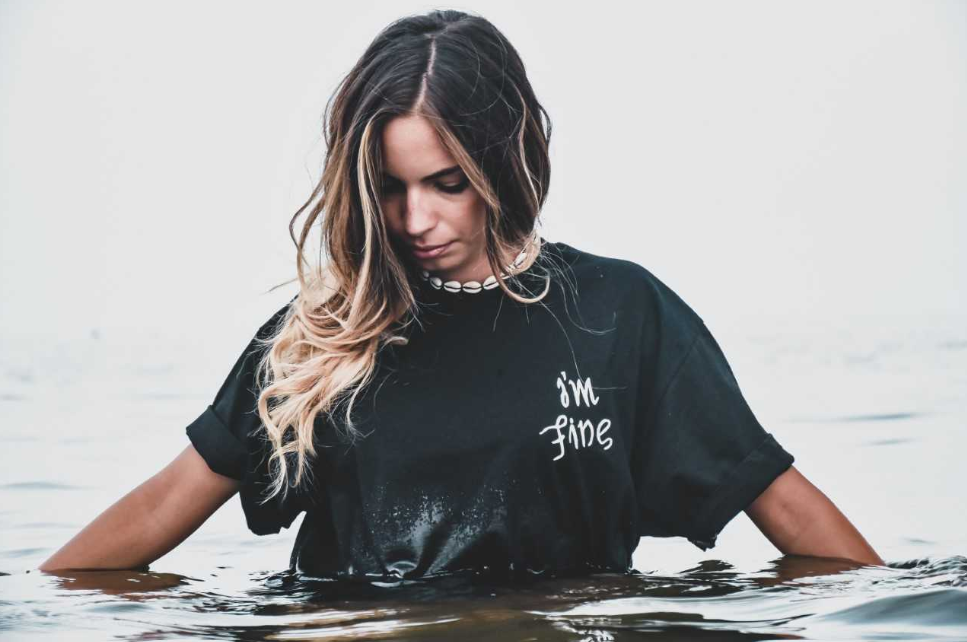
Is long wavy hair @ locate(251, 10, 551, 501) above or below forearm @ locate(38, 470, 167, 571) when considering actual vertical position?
above

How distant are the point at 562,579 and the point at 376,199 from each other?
1.01 metres

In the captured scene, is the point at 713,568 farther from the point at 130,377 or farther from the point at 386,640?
the point at 130,377

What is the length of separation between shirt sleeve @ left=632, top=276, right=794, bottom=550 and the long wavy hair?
0.48 meters

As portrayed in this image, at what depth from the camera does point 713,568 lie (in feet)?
12.5

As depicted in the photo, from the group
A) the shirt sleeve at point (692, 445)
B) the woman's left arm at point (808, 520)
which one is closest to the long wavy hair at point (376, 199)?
the shirt sleeve at point (692, 445)

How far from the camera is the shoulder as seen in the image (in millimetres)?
3303

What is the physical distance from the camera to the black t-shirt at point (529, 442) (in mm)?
3150

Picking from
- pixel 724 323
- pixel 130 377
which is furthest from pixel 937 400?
pixel 724 323

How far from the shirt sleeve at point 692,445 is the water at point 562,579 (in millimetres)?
186

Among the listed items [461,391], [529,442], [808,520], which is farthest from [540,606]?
[808,520]

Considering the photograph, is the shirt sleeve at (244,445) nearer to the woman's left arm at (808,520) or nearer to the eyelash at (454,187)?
the eyelash at (454,187)

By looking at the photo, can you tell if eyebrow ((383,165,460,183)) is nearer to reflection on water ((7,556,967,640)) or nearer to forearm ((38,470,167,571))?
reflection on water ((7,556,967,640))

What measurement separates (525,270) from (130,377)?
30.5 ft

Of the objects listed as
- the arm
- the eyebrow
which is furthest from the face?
the arm
